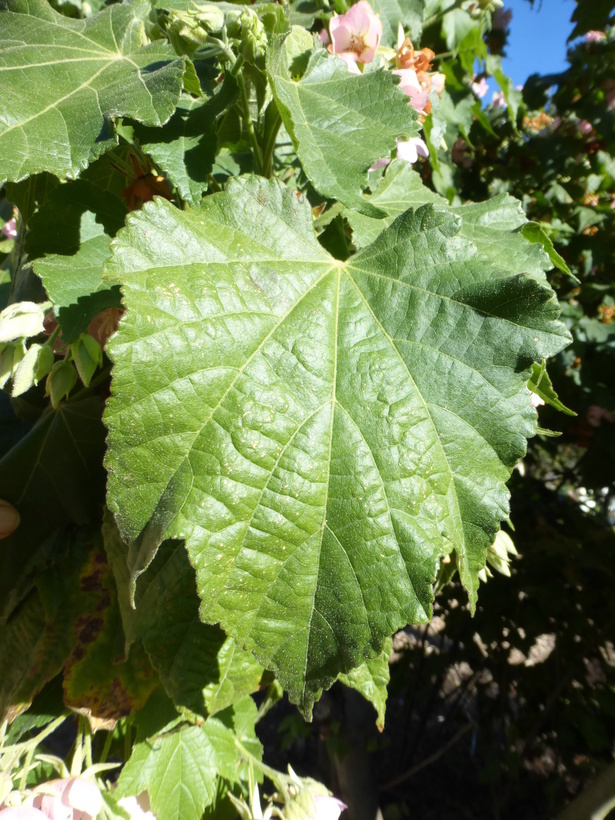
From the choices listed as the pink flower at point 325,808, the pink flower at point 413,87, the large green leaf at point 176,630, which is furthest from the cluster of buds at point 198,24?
the pink flower at point 325,808

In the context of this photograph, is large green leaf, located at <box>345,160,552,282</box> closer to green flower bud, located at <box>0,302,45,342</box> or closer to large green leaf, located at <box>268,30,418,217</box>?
large green leaf, located at <box>268,30,418,217</box>

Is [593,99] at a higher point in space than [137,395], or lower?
higher

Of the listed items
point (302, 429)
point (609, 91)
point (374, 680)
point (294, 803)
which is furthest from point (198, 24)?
point (609, 91)

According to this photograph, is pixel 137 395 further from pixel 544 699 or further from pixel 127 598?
pixel 544 699

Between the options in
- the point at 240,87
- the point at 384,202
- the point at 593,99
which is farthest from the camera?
the point at 593,99

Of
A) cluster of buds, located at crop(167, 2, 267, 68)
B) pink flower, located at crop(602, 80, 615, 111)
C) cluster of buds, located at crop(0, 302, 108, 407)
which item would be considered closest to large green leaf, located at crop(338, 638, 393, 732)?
cluster of buds, located at crop(0, 302, 108, 407)

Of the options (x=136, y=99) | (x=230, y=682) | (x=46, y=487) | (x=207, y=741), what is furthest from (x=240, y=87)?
(x=207, y=741)

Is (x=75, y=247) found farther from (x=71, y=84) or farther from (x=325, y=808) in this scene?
(x=325, y=808)
